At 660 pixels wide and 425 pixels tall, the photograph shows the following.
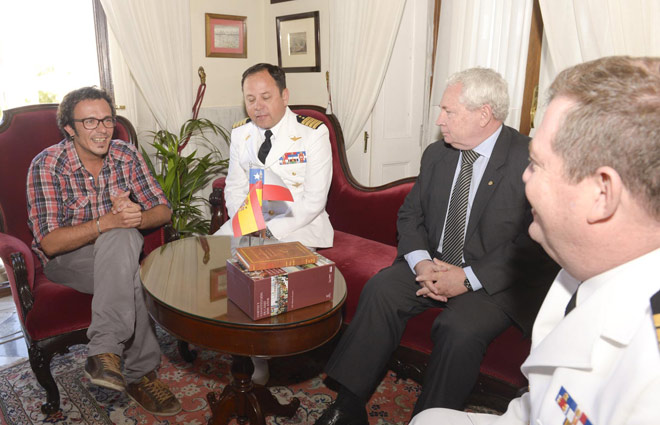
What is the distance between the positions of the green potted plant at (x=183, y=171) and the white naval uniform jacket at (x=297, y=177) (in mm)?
803

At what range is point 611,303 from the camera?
735 millimetres

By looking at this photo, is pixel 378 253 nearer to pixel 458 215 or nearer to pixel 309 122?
pixel 458 215

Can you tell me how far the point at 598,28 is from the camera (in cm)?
237

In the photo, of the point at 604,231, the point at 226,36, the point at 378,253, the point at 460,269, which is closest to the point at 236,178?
the point at 378,253

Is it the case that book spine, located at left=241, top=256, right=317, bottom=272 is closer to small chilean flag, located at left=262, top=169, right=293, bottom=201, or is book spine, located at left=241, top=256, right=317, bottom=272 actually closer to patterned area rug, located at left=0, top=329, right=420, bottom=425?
small chilean flag, located at left=262, top=169, right=293, bottom=201

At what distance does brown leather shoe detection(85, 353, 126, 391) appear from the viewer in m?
1.90

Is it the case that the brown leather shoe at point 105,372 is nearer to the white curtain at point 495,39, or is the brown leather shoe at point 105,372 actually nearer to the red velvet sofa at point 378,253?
the red velvet sofa at point 378,253

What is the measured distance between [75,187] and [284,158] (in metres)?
1.09

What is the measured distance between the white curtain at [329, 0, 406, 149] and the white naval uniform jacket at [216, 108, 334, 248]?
0.63 meters

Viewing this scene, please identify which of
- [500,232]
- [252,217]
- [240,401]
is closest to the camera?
[252,217]

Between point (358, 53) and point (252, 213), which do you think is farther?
point (358, 53)

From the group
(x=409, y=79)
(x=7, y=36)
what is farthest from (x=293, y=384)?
(x=7, y=36)

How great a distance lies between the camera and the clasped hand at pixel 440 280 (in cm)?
204

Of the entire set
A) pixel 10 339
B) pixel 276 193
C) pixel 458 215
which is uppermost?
pixel 276 193
